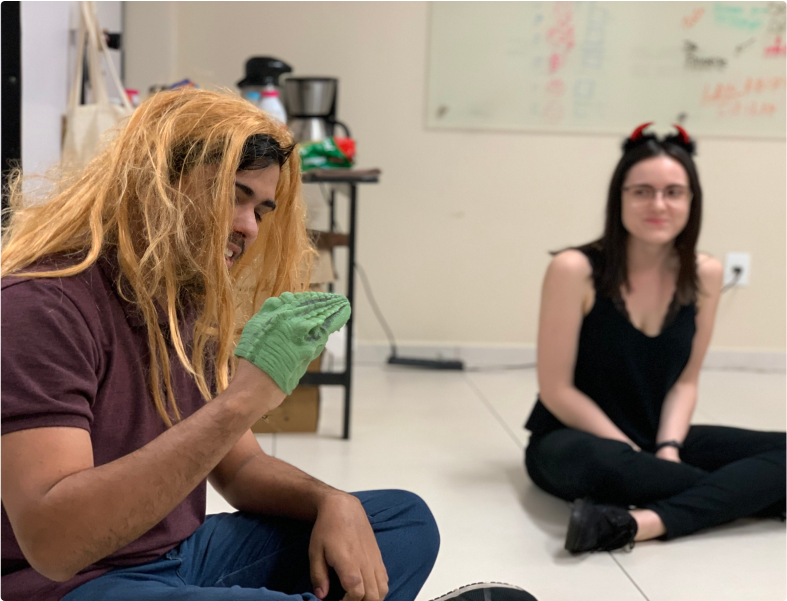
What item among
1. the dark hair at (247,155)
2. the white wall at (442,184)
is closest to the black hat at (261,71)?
the white wall at (442,184)

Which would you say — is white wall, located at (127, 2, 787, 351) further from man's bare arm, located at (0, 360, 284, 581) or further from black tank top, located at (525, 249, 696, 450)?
man's bare arm, located at (0, 360, 284, 581)

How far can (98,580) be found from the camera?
2.71 ft

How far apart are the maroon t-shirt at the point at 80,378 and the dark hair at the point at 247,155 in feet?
0.43

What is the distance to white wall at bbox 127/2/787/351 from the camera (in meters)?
2.99

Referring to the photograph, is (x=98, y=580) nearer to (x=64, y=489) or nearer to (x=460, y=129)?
(x=64, y=489)

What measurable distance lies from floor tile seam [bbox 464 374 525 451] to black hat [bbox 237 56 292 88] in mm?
1221

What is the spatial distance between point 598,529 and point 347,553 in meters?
0.70

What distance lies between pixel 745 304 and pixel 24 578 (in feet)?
9.60

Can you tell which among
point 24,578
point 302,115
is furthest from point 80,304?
point 302,115

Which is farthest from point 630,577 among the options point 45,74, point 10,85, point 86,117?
point 45,74

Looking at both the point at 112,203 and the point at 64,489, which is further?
the point at 112,203

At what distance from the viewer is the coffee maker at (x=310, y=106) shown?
2516 millimetres

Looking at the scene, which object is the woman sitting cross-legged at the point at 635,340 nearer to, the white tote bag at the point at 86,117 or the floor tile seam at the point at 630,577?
the floor tile seam at the point at 630,577

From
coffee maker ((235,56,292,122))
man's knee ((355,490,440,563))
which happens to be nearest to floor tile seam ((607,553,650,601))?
man's knee ((355,490,440,563))
